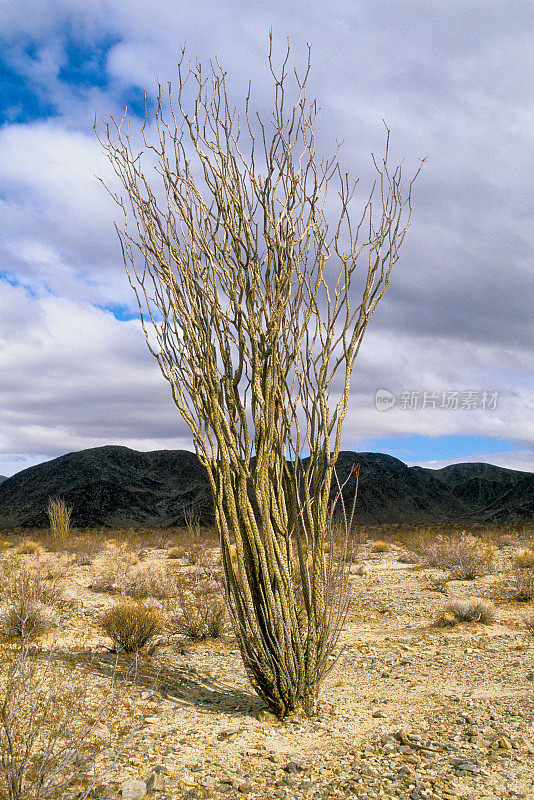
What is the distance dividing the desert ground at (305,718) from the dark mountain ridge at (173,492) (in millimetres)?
30953

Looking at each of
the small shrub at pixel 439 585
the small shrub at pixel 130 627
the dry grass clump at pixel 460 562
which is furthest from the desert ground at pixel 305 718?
the dry grass clump at pixel 460 562

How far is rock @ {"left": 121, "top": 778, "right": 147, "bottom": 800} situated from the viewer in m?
2.79

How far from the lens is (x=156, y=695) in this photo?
429 cm

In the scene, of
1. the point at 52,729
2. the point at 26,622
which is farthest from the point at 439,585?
the point at 52,729

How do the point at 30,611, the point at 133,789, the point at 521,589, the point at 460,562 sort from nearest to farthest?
the point at 133,789 → the point at 30,611 → the point at 521,589 → the point at 460,562

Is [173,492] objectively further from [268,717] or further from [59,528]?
[268,717]

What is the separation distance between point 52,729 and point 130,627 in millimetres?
2055

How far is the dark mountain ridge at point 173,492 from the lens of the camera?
4159 centimetres

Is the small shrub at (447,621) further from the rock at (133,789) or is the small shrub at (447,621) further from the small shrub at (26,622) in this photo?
the rock at (133,789)

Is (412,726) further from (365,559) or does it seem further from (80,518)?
(80,518)

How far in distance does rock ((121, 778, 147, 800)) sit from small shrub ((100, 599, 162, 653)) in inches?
101

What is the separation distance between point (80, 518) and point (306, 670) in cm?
3889

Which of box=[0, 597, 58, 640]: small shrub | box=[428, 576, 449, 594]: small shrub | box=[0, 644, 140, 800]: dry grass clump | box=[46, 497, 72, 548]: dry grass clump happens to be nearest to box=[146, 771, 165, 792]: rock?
box=[0, 644, 140, 800]: dry grass clump

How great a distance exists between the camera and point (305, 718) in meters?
3.81
